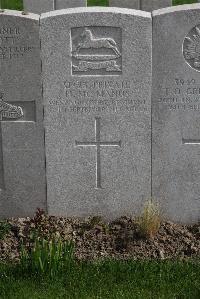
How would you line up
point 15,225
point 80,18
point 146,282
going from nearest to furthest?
1. point 146,282
2. point 80,18
3. point 15,225

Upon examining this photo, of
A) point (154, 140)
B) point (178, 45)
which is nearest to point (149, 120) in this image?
point (154, 140)

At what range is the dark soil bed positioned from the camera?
5.79 meters

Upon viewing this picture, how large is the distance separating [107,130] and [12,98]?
3.30 feet

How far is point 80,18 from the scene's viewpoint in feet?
19.0

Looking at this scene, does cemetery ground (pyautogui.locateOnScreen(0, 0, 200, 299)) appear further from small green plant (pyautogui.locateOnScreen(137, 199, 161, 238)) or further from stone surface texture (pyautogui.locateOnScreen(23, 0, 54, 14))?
stone surface texture (pyautogui.locateOnScreen(23, 0, 54, 14))

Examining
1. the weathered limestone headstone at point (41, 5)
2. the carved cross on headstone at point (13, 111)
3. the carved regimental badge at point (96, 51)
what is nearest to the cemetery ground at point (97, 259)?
the carved cross on headstone at point (13, 111)

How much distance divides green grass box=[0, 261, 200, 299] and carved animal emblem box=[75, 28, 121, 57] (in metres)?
2.05

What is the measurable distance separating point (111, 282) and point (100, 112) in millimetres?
1743

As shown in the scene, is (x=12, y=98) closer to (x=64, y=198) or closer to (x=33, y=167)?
(x=33, y=167)

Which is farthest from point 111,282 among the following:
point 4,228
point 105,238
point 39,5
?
point 39,5

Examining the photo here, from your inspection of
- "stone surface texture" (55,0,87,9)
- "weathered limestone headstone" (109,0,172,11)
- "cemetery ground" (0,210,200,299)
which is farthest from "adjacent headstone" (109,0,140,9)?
"cemetery ground" (0,210,200,299)

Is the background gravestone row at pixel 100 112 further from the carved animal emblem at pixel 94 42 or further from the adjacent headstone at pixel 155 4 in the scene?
the adjacent headstone at pixel 155 4

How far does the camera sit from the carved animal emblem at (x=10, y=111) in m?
6.11

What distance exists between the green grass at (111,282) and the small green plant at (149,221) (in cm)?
44
